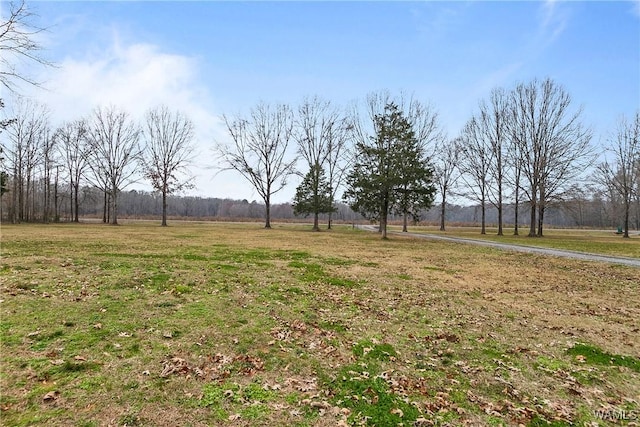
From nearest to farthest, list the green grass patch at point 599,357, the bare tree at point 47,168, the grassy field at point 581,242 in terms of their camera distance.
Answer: the green grass patch at point 599,357 → the grassy field at point 581,242 → the bare tree at point 47,168

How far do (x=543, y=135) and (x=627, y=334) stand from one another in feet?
113

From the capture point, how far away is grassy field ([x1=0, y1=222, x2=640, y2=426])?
3574 millimetres

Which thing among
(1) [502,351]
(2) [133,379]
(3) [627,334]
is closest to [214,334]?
(2) [133,379]

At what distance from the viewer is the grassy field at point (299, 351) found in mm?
3574

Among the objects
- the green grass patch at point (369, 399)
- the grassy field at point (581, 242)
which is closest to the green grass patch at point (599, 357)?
the green grass patch at point (369, 399)

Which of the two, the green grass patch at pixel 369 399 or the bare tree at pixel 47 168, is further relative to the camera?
the bare tree at pixel 47 168

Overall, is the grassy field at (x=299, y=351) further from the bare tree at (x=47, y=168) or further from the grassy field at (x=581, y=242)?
the bare tree at (x=47, y=168)

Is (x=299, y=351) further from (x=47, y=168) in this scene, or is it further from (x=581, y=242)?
(x=47, y=168)

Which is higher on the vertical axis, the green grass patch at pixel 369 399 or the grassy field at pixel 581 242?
the grassy field at pixel 581 242

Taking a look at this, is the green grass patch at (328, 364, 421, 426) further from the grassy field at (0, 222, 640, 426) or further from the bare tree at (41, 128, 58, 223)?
the bare tree at (41, 128, 58, 223)

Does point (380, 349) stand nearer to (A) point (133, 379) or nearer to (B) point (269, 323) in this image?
(B) point (269, 323)

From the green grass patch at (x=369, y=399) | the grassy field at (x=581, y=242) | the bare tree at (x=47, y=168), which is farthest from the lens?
the bare tree at (x=47, y=168)

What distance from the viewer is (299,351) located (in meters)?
5.02

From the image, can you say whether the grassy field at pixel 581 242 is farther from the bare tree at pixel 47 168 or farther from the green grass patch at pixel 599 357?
the bare tree at pixel 47 168
